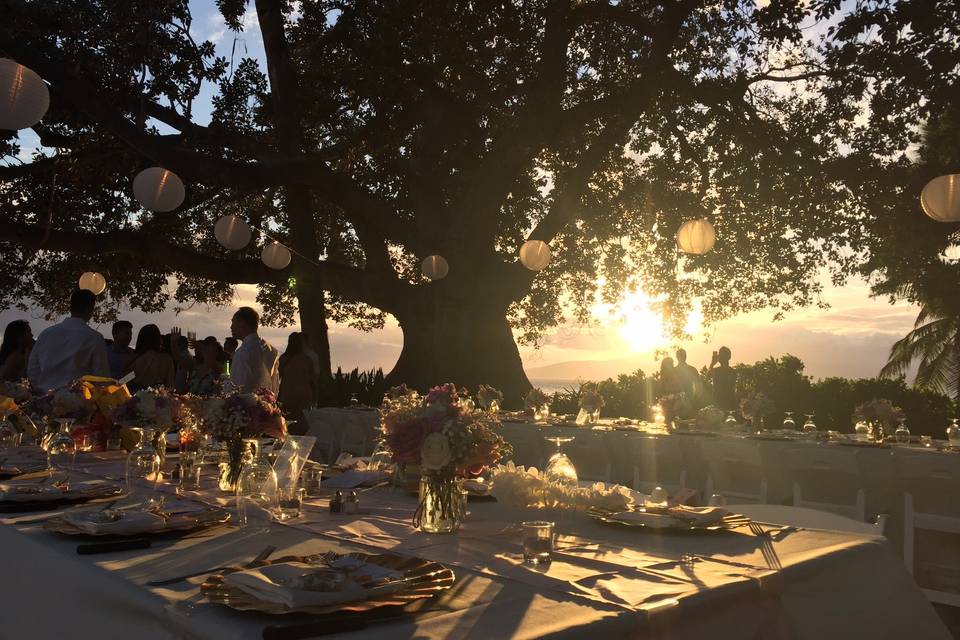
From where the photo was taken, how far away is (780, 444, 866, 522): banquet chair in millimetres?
5656

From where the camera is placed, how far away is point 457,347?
13.6 meters

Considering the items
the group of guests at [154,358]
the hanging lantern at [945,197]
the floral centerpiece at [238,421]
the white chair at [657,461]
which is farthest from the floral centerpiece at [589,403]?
the floral centerpiece at [238,421]

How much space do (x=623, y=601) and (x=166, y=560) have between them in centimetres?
118

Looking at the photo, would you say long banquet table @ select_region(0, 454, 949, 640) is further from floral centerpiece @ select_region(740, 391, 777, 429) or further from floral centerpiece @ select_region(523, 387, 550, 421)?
floral centerpiece @ select_region(523, 387, 550, 421)

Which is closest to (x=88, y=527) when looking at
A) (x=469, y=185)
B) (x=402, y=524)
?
(x=402, y=524)

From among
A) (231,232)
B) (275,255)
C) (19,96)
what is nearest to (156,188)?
(19,96)

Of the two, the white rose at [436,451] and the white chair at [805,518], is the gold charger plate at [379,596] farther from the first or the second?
the white chair at [805,518]

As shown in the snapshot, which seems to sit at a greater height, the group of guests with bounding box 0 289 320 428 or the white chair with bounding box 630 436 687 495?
the group of guests with bounding box 0 289 320 428

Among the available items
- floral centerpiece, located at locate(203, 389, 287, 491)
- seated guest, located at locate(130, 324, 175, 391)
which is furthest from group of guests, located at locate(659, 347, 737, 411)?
floral centerpiece, located at locate(203, 389, 287, 491)

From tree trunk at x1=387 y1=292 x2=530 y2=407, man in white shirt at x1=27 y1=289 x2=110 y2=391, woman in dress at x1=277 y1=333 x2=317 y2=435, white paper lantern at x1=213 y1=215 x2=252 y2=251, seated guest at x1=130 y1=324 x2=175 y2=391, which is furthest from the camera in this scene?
tree trunk at x1=387 y1=292 x2=530 y2=407

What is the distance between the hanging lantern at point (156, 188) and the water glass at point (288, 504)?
18.4 ft

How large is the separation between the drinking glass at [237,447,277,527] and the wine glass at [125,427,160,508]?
22.7 inches

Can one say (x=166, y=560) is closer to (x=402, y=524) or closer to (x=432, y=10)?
(x=402, y=524)

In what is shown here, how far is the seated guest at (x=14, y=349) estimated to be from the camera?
8445 millimetres
